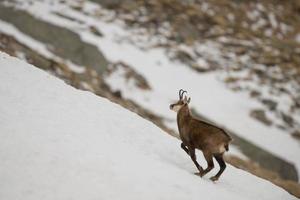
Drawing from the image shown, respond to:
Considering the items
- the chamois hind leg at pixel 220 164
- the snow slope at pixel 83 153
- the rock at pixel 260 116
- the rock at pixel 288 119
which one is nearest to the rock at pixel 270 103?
the rock at pixel 288 119

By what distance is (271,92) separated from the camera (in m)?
30.3

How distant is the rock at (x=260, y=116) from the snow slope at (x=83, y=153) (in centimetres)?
1466

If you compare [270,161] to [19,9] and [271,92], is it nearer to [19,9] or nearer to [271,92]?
[271,92]

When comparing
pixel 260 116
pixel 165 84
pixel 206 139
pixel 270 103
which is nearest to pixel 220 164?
pixel 206 139

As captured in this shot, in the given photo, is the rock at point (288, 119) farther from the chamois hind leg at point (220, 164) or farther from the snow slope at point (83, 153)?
the chamois hind leg at point (220, 164)

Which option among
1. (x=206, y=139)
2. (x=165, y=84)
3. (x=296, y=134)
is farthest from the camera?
(x=165, y=84)

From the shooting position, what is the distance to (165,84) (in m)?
28.4

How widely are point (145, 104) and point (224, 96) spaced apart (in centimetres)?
735

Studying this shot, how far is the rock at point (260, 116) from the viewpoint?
27.3 m

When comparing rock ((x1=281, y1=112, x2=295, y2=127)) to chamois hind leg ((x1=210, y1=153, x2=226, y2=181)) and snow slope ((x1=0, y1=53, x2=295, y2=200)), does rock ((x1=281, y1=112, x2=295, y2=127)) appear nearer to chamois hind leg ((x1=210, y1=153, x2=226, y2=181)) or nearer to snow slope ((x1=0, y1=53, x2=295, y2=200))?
snow slope ((x1=0, y1=53, x2=295, y2=200))

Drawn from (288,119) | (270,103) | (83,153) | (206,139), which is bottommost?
(288,119)

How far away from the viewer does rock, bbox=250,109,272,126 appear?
89.7 feet

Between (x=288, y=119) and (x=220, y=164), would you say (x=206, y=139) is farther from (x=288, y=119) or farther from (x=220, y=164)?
(x=288, y=119)

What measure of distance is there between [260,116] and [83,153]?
65.5ft
